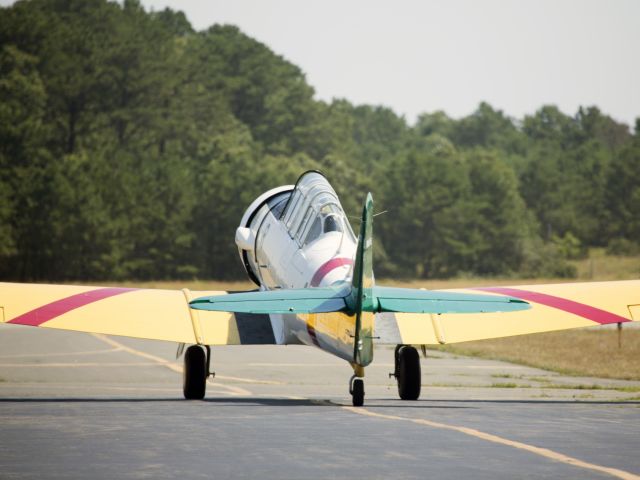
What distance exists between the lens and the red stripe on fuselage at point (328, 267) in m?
17.7

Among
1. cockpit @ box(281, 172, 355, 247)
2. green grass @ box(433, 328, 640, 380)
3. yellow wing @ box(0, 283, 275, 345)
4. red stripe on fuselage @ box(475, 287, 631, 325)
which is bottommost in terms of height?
green grass @ box(433, 328, 640, 380)

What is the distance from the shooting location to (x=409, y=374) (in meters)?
18.2

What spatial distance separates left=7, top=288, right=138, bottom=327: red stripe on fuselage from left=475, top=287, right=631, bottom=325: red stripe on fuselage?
546 centimetres

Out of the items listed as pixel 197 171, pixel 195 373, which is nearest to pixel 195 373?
pixel 195 373

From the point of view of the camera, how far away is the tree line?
262 ft

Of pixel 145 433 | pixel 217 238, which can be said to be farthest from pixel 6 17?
pixel 145 433

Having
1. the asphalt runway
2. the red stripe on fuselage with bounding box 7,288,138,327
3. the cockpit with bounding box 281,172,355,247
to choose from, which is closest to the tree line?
the asphalt runway

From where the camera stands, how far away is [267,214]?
73.1 ft

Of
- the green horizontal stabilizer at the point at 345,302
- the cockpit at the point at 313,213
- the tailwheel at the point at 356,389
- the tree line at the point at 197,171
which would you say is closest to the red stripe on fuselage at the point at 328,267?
the cockpit at the point at 313,213

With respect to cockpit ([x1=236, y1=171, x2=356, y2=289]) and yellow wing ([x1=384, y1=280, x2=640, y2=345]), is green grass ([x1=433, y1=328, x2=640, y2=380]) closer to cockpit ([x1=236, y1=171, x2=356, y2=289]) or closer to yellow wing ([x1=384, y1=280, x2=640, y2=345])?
yellow wing ([x1=384, y1=280, x2=640, y2=345])

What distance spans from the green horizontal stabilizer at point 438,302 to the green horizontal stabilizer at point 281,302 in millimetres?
472

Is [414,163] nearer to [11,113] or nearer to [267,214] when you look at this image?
[11,113]

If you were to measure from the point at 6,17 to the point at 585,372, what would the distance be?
73.8 meters

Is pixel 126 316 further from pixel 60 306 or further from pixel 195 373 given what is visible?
pixel 195 373
